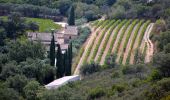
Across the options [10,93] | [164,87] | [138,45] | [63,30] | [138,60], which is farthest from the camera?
[63,30]

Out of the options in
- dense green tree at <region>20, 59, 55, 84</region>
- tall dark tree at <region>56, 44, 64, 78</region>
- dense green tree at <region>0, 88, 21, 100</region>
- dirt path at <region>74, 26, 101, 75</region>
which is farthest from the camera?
dirt path at <region>74, 26, 101, 75</region>

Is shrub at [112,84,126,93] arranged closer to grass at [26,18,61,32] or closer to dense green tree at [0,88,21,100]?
dense green tree at [0,88,21,100]

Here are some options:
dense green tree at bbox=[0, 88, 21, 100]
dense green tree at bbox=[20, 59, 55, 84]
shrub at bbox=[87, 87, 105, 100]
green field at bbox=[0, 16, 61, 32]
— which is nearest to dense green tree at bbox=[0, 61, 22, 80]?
dense green tree at bbox=[20, 59, 55, 84]

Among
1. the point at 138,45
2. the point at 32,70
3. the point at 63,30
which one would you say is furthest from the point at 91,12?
the point at 32,70

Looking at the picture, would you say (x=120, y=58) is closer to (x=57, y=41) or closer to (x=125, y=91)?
(x=57, y=41)

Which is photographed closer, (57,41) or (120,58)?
(120,58)
